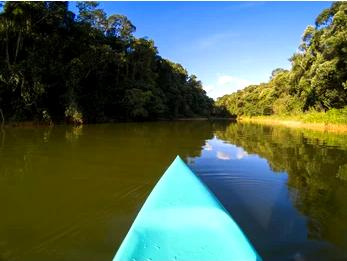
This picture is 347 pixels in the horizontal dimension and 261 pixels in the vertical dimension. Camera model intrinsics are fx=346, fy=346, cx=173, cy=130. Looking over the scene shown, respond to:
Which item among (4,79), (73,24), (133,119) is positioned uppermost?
(73,24)

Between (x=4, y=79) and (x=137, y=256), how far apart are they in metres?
23.5

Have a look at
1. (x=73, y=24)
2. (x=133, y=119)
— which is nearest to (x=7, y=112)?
(x=73, y=24)

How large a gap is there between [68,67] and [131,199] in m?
24.0

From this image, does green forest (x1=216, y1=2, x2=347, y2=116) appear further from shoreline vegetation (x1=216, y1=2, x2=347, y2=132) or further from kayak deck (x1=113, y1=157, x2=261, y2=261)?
kayak deck (x1=113, y1=157, x2=261, y2=261)

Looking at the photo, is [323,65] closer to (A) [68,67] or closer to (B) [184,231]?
(A) [68,67]

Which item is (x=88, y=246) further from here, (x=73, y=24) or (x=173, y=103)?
(x=173, y=103)

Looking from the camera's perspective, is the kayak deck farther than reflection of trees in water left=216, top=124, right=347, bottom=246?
No

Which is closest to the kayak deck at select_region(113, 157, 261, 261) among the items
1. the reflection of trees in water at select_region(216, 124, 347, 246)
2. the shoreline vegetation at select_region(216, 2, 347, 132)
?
the reflection of trees in water at select_region(216, 124, 347, 246)

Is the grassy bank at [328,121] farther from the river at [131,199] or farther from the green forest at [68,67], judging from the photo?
the green forest at [68,67]

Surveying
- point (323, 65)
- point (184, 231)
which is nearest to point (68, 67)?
point (323, 65)

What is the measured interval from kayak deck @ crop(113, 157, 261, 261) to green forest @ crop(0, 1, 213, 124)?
22739mm

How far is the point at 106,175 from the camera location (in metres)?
7.64

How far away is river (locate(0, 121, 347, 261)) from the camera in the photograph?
391cm

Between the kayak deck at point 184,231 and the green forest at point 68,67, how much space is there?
74.6 feet
